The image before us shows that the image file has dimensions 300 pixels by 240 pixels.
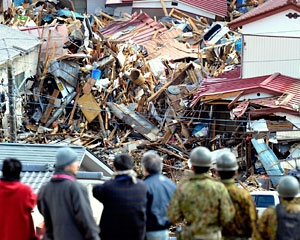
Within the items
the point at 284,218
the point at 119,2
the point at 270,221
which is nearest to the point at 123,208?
the point at 270,221

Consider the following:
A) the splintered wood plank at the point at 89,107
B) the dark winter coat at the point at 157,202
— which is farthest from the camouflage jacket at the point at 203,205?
the splintered wood plank at the point at 89,107

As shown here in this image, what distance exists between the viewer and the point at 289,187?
7105 mm

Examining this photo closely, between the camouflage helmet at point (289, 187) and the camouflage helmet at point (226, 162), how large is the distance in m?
0.48

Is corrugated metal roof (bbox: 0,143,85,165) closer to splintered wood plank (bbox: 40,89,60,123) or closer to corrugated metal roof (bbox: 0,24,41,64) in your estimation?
corrugated metal roof (bbox: 0,24,41,64)

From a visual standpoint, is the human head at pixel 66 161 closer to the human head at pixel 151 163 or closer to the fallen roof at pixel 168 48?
the human head at pixel 151 163

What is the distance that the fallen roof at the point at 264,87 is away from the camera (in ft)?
76.7

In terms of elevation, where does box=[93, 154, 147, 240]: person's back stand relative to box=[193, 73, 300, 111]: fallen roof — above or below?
below

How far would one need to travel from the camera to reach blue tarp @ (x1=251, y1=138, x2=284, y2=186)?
863 inches

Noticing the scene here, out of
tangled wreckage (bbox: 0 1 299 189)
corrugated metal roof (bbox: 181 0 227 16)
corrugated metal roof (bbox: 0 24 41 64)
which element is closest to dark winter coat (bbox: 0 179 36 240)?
tangled wreckage (bbox: 0 1 299 189)

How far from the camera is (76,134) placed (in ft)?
89.7

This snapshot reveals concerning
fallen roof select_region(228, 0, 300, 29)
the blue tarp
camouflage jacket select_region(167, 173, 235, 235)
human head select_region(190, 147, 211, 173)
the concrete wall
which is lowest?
the blue tarp

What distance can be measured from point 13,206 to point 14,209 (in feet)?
0.10

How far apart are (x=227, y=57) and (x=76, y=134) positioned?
21.5 ft

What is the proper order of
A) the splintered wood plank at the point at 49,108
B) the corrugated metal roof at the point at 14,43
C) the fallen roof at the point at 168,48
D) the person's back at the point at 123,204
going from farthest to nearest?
1. the fallen roof at the point at 168,48
2. the splintered wood plank at the point at 49,108
3. the corrugated metal roof at the point at 14,43
4. the person's back at the point at 123,204
